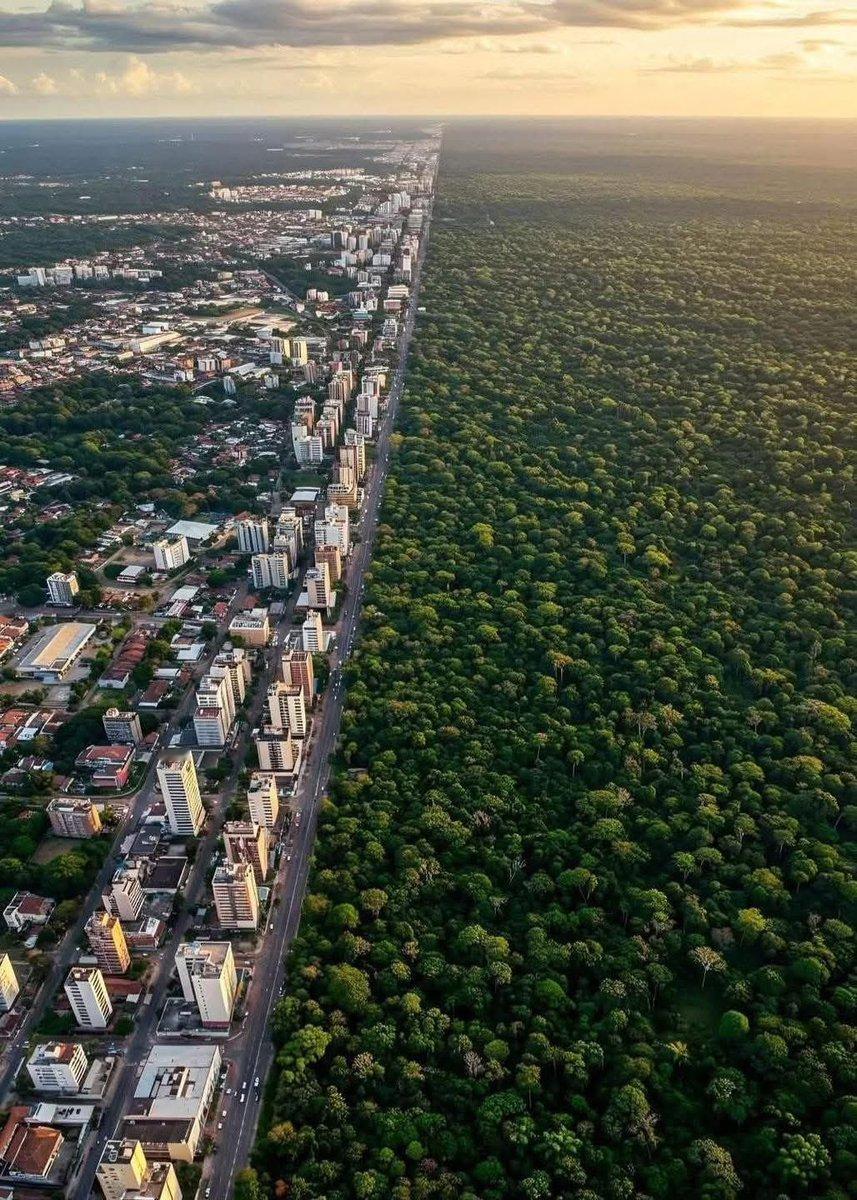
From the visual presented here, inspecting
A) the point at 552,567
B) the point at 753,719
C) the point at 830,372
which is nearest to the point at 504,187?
the point at 830,372

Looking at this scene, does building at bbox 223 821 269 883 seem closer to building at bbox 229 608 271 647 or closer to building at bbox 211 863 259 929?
building at bbox 211 863 259 929

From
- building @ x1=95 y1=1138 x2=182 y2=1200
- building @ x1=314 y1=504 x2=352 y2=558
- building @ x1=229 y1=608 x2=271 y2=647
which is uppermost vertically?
building @ x1=314 y1=504 x2=352 y2=558

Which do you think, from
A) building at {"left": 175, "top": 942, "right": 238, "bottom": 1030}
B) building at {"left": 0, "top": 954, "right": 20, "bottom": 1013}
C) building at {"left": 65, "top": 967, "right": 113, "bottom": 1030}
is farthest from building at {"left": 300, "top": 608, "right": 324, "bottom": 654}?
building at {"left": 0, "top": 954, "right": 20, "bottom": 1013}

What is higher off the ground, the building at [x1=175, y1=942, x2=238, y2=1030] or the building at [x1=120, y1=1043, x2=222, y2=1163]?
the building at [x1=175, y1=942, x2=238, y2=1030]

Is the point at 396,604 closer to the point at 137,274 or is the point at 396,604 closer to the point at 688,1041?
the point at 688,1041

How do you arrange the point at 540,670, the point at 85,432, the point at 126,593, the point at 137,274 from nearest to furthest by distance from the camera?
the point at 540,670 < the point at 126,593 < the point at 85,432 < the point at 137,274

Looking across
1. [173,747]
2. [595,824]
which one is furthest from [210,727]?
[595,824]
